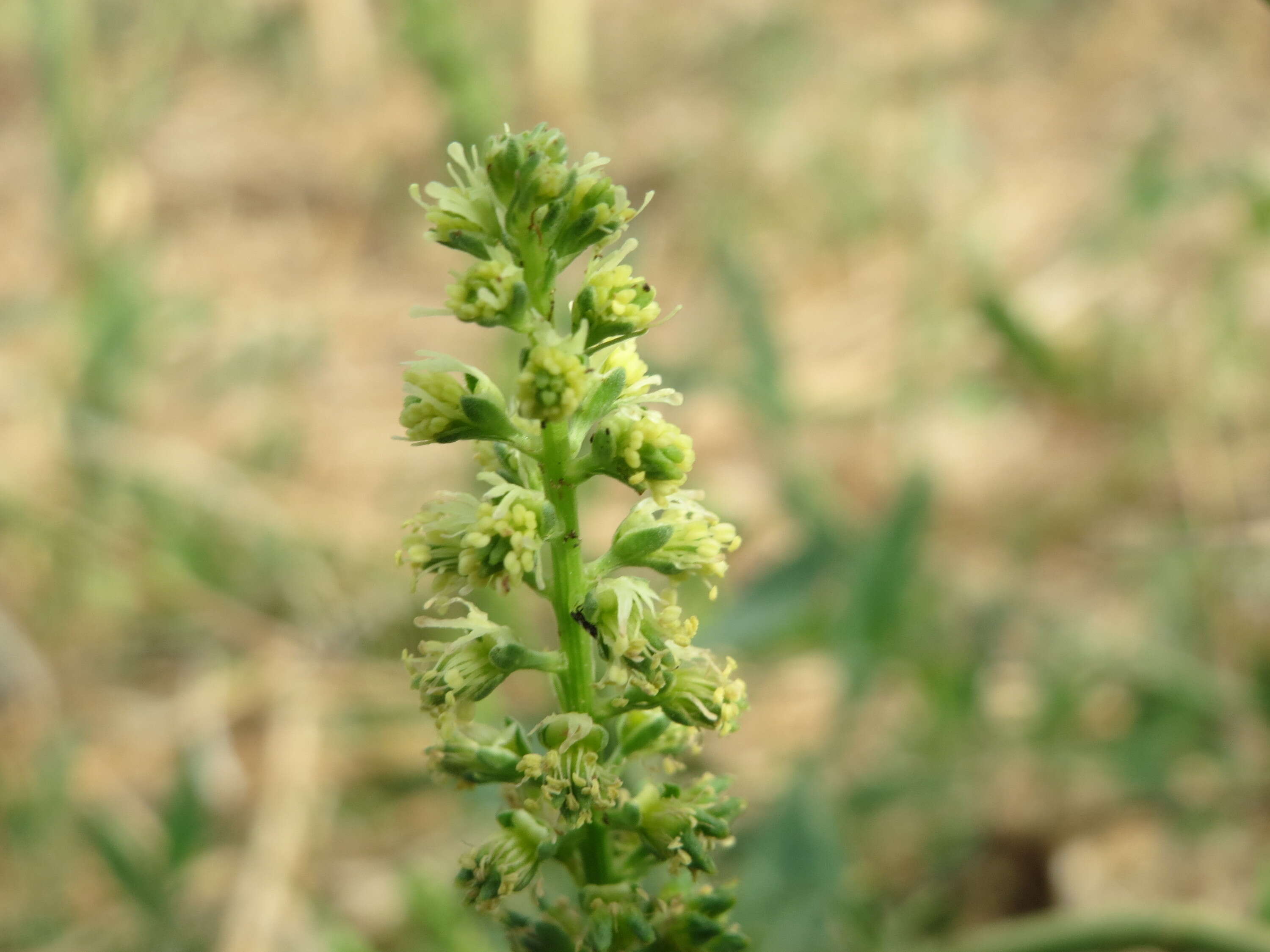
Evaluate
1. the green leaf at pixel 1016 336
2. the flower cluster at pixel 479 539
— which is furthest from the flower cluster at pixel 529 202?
the green leaf at pixel 1016 336

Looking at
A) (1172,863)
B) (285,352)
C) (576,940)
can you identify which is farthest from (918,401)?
(576,940)

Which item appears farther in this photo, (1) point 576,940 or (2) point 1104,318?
(2) point 1104,318

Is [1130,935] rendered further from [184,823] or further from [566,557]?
[184,823]

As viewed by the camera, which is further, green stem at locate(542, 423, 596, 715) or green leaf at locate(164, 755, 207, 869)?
green leaf at locate(164, 755, 207, 869)

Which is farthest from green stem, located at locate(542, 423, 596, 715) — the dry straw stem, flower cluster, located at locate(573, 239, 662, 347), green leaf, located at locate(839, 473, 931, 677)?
the dry straw stem

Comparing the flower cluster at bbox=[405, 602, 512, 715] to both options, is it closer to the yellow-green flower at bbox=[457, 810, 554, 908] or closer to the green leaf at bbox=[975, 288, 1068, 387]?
the yellow-green flower at bbox=[457, 810, 554, 908]

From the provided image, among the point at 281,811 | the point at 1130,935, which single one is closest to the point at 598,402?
the point at 1130,935

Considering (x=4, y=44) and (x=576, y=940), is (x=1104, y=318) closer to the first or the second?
(x=576, y=940)

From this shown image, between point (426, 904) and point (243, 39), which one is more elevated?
point (243, 39)
